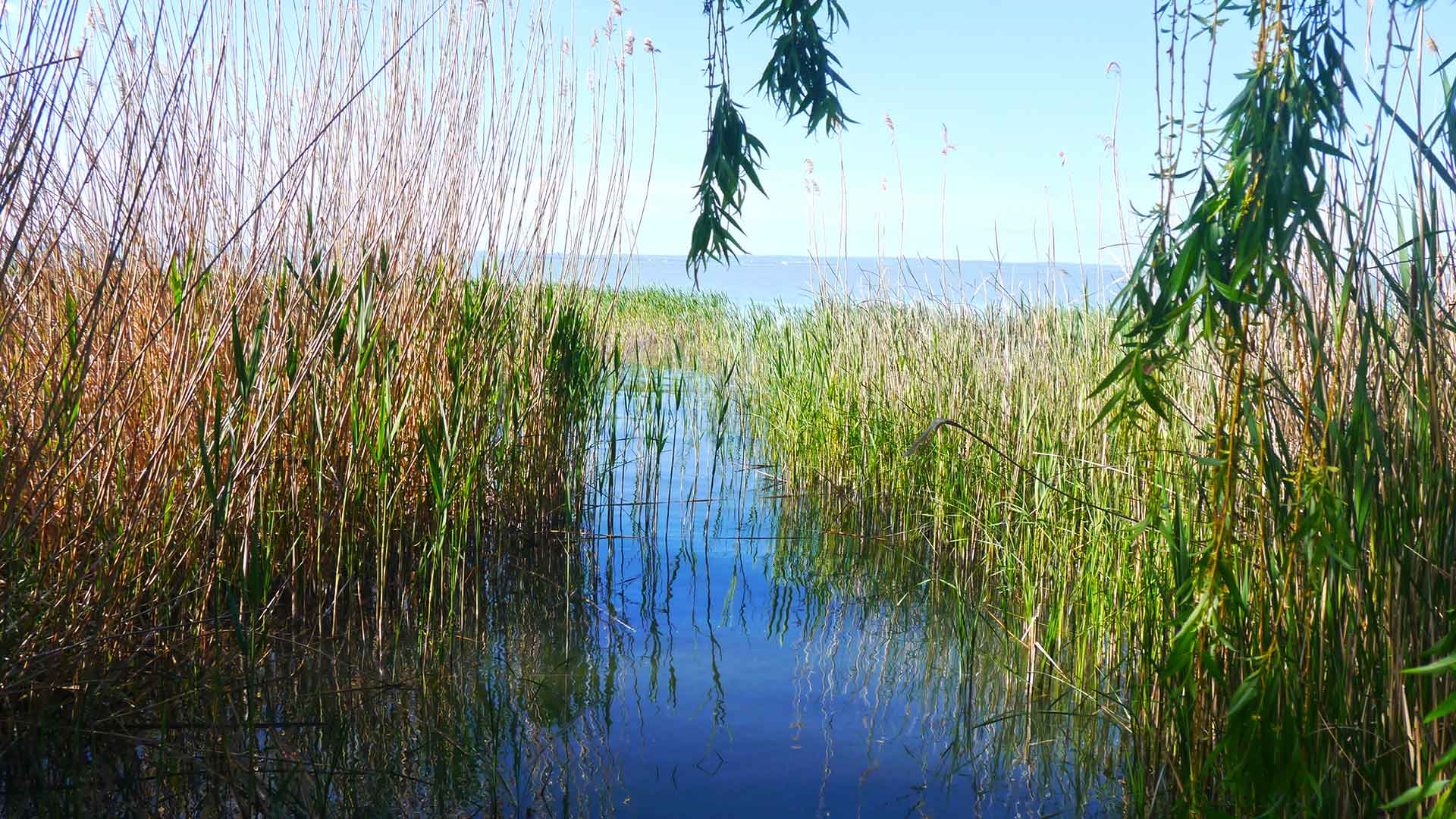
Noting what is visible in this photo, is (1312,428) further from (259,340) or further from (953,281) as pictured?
(953,281)

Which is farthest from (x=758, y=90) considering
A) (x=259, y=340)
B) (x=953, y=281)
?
(x=953, y=281)

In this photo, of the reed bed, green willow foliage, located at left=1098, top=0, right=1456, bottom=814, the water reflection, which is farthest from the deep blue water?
green willow foliage, located at left=1098, top=0, right=1456, bottom=814

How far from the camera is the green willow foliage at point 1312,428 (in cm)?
123

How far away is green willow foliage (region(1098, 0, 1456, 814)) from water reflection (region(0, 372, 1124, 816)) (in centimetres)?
68

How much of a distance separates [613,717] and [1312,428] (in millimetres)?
1663

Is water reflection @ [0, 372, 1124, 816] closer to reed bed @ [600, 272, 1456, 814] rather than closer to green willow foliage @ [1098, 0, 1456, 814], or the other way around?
reed bed @ [600, 272, 1456, 814]

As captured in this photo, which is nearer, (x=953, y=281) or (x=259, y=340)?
(x=259, y=340)

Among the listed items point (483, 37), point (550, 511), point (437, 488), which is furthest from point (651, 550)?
point (483, 37)

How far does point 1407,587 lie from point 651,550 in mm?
2753

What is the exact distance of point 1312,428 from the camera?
58.6 inches

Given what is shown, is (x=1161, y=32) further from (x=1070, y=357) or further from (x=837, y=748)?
(x=1070, y=357)

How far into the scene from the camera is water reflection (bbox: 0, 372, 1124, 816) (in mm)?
1888

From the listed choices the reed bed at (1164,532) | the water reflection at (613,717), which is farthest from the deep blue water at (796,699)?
the reed bed at (1164,532)

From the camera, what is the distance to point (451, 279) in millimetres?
2926
